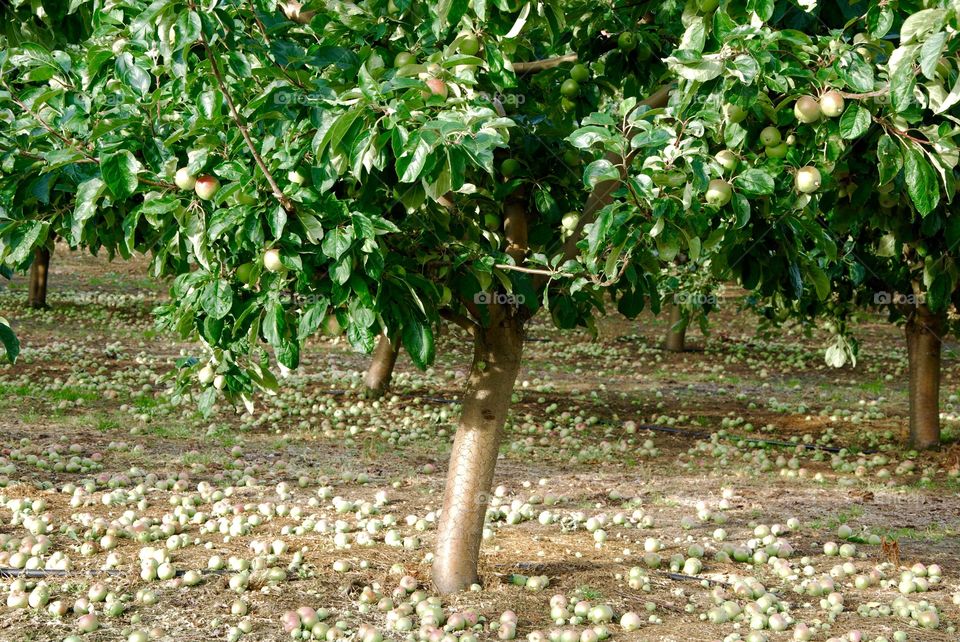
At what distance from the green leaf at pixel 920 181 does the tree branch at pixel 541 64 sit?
1783 mm

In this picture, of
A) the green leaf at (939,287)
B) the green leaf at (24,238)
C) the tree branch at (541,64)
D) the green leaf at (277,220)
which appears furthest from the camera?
the green leaf at (939,287)

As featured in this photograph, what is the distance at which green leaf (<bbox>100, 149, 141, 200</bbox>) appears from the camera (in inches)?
106

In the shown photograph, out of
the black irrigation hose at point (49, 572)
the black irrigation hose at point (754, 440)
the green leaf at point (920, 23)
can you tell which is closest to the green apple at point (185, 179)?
the green leaf at point (920, 23)

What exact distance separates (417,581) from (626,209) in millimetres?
2242

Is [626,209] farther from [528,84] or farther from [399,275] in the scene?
[528,84]

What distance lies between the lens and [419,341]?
298cm

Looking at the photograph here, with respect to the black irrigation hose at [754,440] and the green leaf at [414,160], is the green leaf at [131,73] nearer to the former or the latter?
the green leaf at [414,160]

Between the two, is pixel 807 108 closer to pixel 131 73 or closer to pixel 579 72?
pixel 579 72

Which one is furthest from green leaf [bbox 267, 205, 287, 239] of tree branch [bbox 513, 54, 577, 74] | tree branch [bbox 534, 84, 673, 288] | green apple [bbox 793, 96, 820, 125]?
tree branch [bbox 513, 54, 577, 74]

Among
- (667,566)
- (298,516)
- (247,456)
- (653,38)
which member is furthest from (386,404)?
(653,38)

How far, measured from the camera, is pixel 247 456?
23.5 feet

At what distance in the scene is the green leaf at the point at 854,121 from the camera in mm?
2609

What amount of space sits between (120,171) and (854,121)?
2.08 meters

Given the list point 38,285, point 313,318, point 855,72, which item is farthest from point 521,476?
point 38,285
